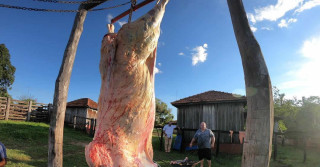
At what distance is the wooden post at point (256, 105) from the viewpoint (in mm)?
1912

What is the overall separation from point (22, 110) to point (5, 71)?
14.9 metres

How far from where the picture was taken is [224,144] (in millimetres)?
16109

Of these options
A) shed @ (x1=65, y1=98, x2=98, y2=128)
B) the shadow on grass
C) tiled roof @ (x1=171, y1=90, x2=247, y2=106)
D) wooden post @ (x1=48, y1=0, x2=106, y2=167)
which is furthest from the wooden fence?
wooden post @ (x1=48, y1=0, x2=106, y2=167)

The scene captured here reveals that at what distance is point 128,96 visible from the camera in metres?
2.19

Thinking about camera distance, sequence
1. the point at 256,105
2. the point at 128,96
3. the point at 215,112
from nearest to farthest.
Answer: the point at 256,105 → the point at 128,96 → the point at 215,112

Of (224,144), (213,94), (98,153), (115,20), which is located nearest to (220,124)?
(224,144)

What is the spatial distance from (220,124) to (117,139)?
15826 mm

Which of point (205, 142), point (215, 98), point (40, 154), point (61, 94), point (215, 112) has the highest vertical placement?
point (215, 98)

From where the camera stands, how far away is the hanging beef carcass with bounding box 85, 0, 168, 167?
2062 millimetres

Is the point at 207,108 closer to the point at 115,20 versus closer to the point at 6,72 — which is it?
the point at 115,20

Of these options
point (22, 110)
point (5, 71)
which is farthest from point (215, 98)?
point (5, 71)

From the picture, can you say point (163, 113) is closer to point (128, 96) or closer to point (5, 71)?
point (5, 71)

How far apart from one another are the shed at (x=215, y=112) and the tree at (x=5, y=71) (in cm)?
3059

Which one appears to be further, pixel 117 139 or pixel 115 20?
pixel 115 20
